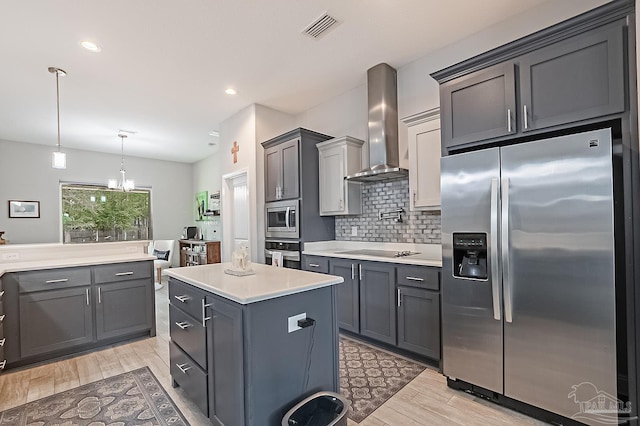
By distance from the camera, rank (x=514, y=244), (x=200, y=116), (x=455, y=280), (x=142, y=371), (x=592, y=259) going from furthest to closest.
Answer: (x=200, y=116), (x=142, y=371), (x=455, y=280), (x=514, y=244), (x=592, y=259)

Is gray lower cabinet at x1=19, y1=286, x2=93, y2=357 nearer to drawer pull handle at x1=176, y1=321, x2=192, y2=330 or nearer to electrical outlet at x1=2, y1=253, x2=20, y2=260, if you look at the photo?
electrical outlet at x1=2, y1=253, x2=20, y2=260

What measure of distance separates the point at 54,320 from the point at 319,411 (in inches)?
110

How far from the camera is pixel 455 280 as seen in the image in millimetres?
2256

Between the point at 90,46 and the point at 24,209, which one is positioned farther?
the point at 24,209

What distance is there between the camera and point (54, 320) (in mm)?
2906

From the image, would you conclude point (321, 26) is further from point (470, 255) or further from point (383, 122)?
point (470, 255)

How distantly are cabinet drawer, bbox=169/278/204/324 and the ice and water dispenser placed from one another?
5.87 ft

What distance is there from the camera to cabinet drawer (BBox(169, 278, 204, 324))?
1.91 meters

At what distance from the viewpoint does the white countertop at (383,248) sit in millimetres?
2762

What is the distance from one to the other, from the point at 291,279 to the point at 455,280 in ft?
4.03

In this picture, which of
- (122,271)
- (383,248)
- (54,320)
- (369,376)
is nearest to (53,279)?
(54,320)

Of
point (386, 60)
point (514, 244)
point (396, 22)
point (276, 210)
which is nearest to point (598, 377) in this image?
point (514, 244)

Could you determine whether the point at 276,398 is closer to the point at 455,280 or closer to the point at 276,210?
the point at 455,280

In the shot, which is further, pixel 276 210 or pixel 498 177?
pixel 276 210
